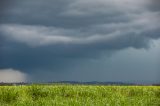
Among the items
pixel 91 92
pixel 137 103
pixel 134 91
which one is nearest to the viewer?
pixel 137 103

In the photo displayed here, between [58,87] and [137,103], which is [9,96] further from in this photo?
[137,103]

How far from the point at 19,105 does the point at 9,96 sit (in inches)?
203

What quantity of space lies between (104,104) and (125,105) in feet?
4.25

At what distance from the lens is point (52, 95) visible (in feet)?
87.1

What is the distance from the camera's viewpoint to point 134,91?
101 ft

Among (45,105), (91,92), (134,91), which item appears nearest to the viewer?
(45,105)

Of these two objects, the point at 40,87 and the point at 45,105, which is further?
the point at 40,87

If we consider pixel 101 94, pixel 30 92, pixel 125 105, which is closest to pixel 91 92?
pixel 101 94

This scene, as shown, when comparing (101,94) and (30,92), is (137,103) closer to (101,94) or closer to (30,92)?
(101,94)

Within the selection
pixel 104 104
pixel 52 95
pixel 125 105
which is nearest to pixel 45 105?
pixel 104 104

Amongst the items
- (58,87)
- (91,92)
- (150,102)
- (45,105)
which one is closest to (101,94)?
(91,92)

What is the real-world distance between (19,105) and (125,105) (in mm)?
6036

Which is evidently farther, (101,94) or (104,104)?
(101,94)

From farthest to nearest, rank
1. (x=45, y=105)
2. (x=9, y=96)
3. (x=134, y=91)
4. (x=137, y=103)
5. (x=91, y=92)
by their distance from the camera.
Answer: (x=134, y=91) < (x=91, y=92) < (x=9, y=96) < (x=137, y=103) < (x=45, y=105)
